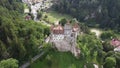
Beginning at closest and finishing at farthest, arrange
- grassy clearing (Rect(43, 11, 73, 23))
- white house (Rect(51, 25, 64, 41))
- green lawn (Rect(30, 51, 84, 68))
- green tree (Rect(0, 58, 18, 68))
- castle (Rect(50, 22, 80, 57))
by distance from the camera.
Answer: green tree (Rect(0, 58, 18, 68)), green lawn (Rect(30, 51, 84, 68)), castle (Rect(50, 22, 80, 57)), white house (Rect(51, 25, 64, 41)), grassy clearing (Rect(43, 11, 73, 23))

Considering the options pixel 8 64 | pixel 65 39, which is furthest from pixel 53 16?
pixel 8 64

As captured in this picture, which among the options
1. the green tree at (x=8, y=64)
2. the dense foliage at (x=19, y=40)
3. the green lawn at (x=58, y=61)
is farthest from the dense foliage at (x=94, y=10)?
the green tree at (x=8, y=64)

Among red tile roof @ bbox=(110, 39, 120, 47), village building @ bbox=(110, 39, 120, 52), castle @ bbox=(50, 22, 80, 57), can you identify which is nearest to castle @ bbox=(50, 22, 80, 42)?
castle @ bbox=(50, 22, 80, 57)

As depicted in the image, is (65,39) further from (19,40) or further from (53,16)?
(53,16)

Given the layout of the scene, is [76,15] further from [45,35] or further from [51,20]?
→ [45,35]

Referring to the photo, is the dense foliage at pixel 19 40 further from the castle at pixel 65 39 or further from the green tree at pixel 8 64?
the green tree at pixel 8 64

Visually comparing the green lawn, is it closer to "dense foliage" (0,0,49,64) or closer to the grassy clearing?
"dense foliage" (0,0,49,64)
